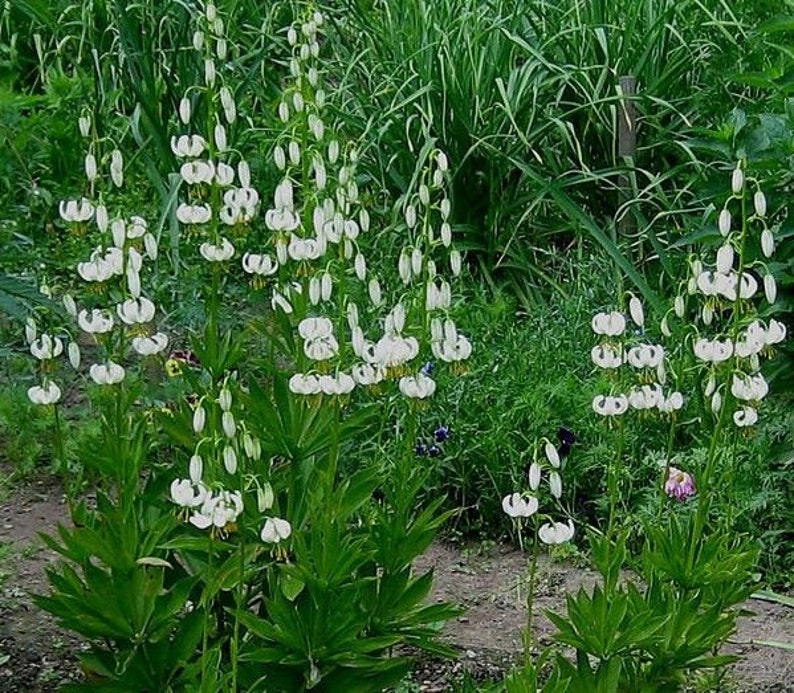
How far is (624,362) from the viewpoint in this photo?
292 centimetres

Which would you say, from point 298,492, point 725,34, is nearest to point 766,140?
point 725,34

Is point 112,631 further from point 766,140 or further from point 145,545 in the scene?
point 766,140

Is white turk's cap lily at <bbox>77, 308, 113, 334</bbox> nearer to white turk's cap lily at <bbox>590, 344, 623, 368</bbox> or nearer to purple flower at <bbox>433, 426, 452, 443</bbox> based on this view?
white turk's cap lily at <bbox>590, 344, 623, 368</bbox>

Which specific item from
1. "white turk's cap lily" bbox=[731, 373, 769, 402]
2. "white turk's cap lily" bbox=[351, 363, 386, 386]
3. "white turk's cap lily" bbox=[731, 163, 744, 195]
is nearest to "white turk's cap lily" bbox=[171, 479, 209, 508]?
"white turk's cap lily" bbox=[351, 363, 386, 386]

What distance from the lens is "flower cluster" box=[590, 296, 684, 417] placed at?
2.84 m

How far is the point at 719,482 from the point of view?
402cm

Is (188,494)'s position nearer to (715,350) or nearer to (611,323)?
(611,323)

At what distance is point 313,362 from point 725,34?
10.1ft

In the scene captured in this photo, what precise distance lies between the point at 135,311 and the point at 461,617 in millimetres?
1445

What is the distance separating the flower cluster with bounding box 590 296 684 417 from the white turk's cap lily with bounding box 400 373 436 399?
0.33 metres

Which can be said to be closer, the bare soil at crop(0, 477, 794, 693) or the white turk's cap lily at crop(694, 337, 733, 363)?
the white turk's cap lily at crop(694, 337, 733, 363)

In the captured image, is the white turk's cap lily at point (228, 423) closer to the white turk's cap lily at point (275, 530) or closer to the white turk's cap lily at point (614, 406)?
the white turk's cap lily at point (275, 530)

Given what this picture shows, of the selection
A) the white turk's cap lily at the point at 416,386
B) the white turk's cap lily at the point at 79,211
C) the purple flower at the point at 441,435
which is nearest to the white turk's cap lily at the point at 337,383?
the white turk's cap lily at the point at 416,386

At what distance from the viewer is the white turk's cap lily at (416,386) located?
2.80 m
